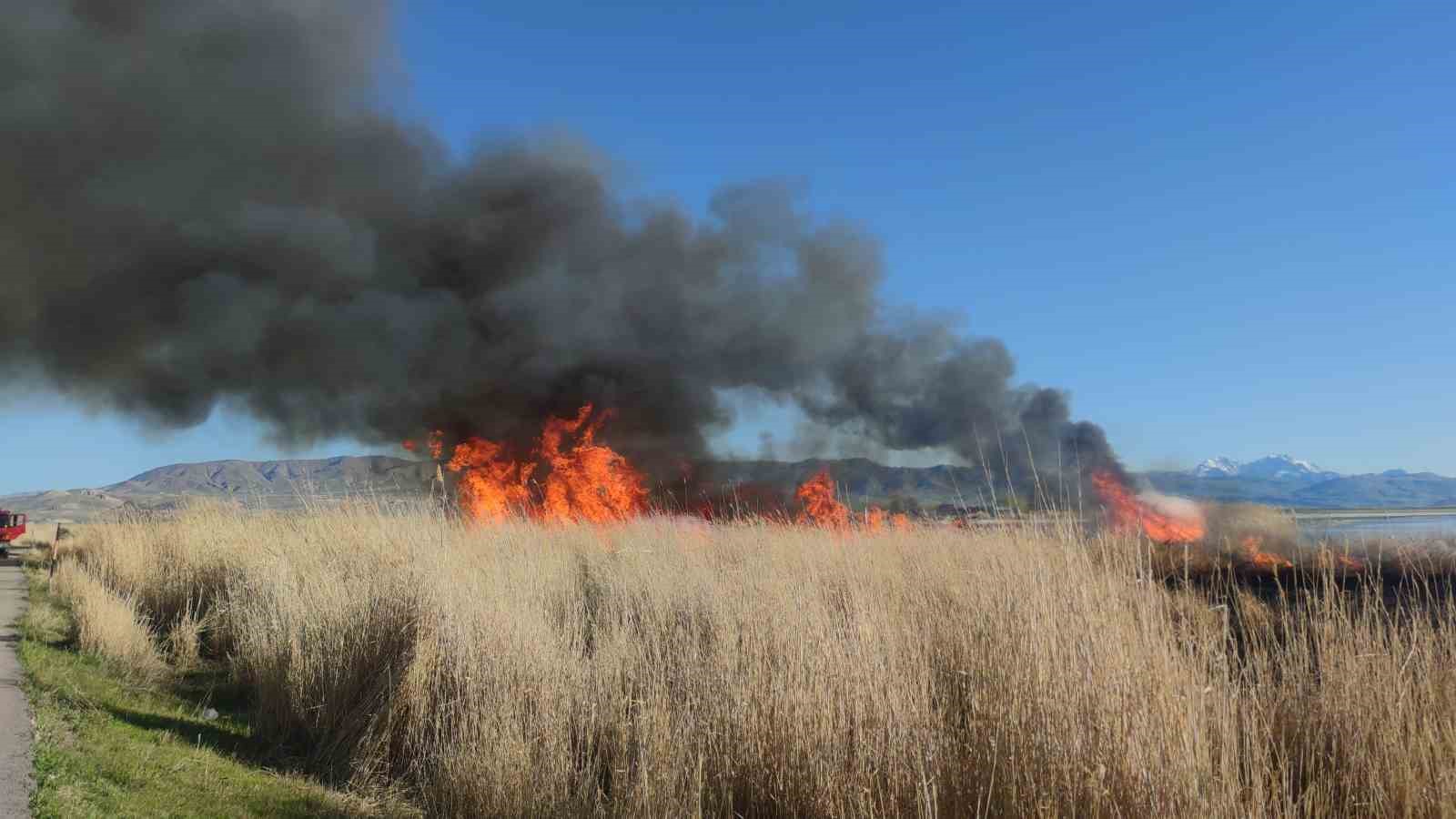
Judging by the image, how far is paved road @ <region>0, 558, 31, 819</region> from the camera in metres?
5.54

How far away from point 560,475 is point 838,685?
20.5m

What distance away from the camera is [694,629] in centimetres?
710

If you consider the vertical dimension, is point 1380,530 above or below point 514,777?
above

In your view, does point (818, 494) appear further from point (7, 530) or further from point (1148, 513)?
point (7, 530)

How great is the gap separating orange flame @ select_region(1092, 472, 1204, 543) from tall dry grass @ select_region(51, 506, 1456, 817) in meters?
9.01

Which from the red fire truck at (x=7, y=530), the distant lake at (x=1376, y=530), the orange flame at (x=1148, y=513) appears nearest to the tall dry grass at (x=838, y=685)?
the distant lake at (x=1376, y=530)

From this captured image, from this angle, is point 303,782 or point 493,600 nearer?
point 303,782

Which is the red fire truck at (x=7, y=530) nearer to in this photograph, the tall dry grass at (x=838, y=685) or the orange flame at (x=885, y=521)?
the tall dry grass at (x=838, y=685)

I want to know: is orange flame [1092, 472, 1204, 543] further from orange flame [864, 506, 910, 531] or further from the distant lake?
orange flame [864, 506, 910, 531]

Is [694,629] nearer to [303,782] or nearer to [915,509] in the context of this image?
[303,782]

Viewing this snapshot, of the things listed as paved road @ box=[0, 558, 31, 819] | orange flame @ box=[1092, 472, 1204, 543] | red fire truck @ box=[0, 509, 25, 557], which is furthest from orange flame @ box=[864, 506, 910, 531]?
red fire truck @ box=[0, 509, 25, 557]

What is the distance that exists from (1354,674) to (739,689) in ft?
10.3

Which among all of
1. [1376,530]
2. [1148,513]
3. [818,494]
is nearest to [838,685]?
[1376,530]

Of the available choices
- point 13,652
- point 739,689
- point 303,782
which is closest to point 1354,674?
point 739,689
